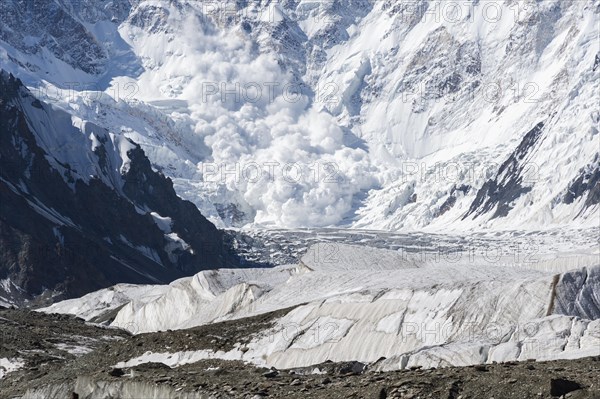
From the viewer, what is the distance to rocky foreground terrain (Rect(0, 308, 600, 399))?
35.9 m

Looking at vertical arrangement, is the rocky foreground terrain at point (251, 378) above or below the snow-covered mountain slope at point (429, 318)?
above

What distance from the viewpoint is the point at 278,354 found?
63312 mm

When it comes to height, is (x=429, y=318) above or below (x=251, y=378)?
below

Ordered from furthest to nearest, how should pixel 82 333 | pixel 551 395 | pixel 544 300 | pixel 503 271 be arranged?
1. pixel 82 333
2. pixel 503 271
3. pixel 544 300
4. pixel 551 395

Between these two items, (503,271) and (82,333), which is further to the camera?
(82,333)

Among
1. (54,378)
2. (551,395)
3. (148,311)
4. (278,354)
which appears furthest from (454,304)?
(148,311)

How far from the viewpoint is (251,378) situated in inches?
1720

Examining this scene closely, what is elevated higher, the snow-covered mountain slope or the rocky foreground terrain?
the rocky foreground terrain

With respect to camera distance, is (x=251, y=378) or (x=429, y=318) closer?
(x=251, y=378)

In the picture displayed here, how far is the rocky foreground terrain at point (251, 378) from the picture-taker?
3594 cm

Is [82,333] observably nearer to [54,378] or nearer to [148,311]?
[148,311]

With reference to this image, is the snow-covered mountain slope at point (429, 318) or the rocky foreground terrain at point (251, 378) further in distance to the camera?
the snow-covered mountain slope at point (429, 318)

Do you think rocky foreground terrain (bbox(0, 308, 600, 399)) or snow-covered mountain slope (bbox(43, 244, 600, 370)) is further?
snow-covered mountain slope (bbox(43, 244, 600, 370))

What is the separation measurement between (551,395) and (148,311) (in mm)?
86161
